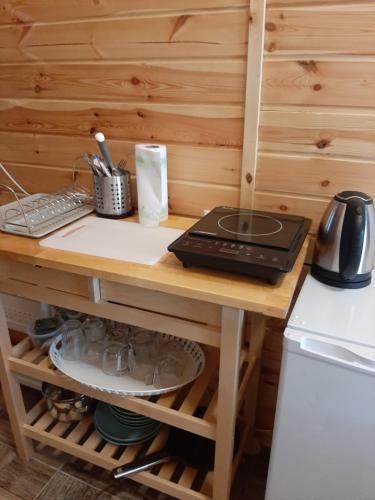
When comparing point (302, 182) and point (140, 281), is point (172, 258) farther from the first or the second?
point (302, 182)

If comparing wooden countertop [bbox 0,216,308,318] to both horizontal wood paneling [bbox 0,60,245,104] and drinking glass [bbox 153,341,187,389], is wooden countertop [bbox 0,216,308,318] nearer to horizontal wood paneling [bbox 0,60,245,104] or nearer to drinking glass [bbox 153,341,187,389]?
drinking glass [bbox 153,341,187,389]

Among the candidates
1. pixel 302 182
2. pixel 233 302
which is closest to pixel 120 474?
pixel 233 302

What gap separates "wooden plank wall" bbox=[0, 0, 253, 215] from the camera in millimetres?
1187

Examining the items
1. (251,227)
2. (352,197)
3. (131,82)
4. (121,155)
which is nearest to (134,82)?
(131,82)

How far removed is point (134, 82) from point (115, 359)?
3.08 feet

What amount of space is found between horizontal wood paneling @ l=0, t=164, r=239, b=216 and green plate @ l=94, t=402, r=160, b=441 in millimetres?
825

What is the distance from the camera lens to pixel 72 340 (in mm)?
1436

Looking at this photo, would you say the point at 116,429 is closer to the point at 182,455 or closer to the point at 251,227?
the point at 182,455

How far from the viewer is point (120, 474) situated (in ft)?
4.21

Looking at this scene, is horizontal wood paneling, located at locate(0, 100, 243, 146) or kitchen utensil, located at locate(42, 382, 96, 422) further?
kitchen utensil, located at locate(42, 382, 96, 422)

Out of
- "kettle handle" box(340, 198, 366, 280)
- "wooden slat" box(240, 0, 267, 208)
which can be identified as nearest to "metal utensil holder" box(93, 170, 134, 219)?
"wooden slat" box(240, 0, 267, 208)

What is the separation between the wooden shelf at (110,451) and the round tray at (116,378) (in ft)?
1.02

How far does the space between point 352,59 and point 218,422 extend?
1053mm

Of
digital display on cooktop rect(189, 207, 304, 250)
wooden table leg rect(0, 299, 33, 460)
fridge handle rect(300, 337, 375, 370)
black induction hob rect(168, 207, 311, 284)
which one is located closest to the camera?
fridge handle rect(300, 337, 375, 370)
